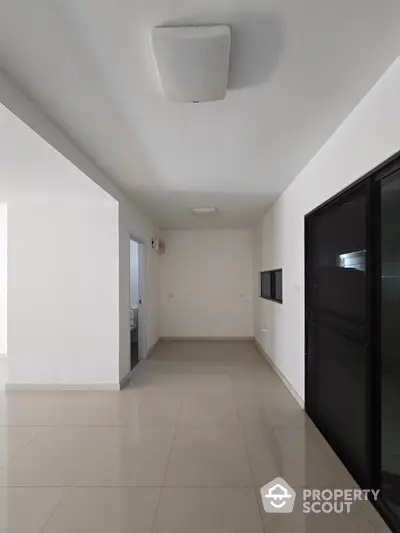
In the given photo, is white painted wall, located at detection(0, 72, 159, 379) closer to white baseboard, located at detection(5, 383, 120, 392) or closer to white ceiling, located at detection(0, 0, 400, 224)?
white ceiling, located at detection(0, 0, 400, 224)

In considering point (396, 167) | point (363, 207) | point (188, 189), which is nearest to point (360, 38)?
point (396, 167)

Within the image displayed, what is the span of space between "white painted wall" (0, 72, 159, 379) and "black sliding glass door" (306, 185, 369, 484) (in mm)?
2266

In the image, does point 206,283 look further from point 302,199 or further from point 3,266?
point 302,199

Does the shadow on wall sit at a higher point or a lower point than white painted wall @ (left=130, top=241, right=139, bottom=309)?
higher

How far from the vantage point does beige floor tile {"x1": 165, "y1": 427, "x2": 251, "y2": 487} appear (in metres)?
2.59

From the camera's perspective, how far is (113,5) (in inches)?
62.7

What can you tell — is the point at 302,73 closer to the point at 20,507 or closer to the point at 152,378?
the point at 20,507

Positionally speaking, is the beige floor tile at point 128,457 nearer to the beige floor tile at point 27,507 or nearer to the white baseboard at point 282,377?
the beige floor tile at point 27,507

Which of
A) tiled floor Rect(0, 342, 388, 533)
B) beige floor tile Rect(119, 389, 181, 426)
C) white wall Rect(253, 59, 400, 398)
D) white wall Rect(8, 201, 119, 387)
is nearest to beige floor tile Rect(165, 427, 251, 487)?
tiled floor Rect(0, 342, 388, 533)

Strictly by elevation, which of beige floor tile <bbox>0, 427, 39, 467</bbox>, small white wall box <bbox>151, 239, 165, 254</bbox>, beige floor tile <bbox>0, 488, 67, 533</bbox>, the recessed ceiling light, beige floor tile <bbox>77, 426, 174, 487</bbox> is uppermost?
the recessed ceiling light

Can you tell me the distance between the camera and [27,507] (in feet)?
7.54

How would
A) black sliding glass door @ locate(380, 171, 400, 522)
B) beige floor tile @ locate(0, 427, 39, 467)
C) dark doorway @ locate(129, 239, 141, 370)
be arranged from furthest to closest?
dark doorway @ locate(129, 239, 141, 370), beige floor tile @ locate(0, 427, 39, 467), black sliding glass door @ locate(380, 171, 400, 522)

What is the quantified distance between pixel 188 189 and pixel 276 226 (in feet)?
5.21

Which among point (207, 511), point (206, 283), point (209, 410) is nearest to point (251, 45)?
point (207, 511)
